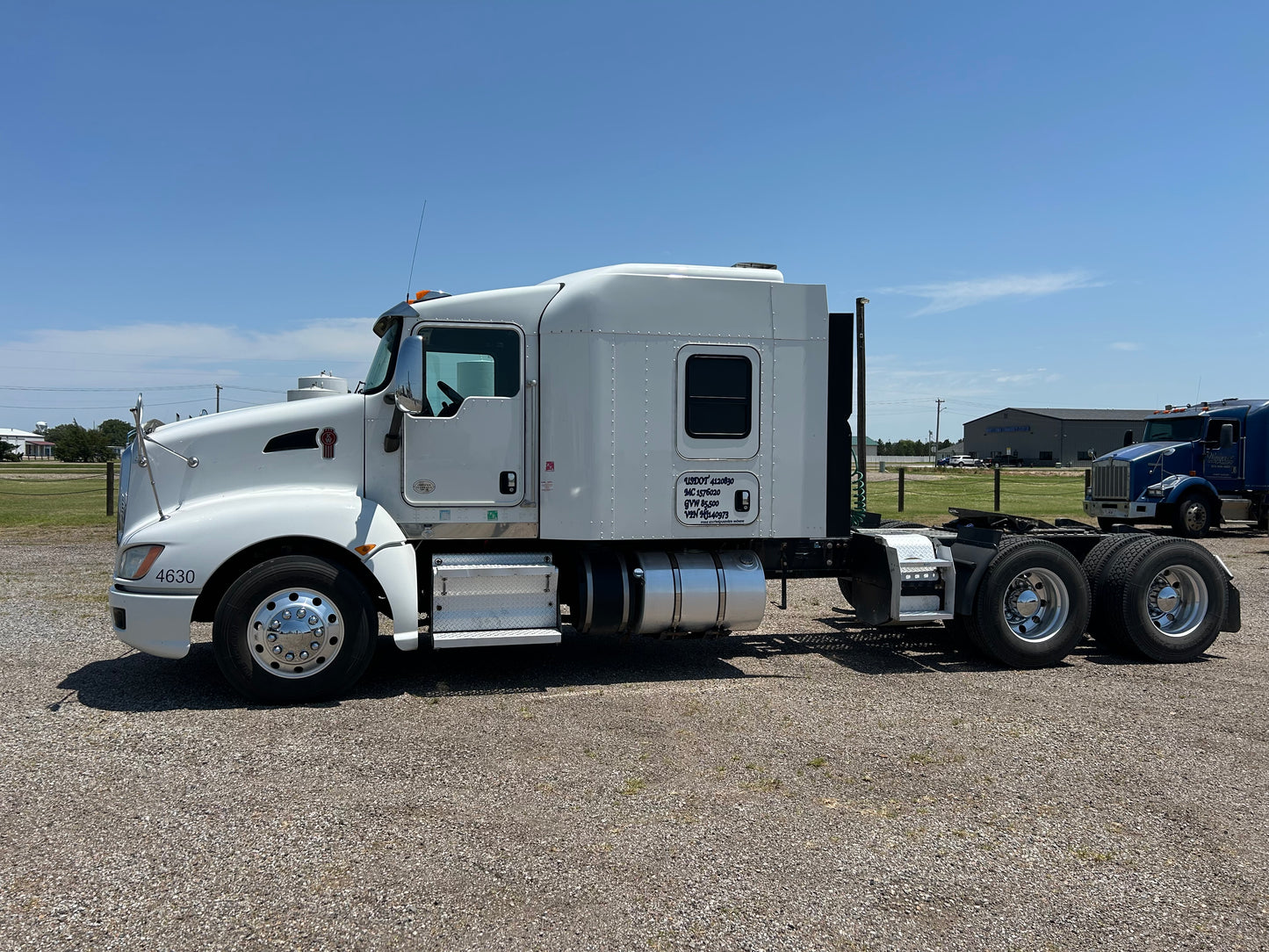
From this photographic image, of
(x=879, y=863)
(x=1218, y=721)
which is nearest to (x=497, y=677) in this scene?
(x=879, y=863)

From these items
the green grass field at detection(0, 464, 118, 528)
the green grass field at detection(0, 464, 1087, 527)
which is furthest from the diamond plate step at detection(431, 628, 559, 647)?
the green grass field at detection(0, 464, 118, 528)

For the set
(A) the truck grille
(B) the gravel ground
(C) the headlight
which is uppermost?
(A) the truck grille

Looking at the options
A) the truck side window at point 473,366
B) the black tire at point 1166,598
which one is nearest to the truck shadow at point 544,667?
the black tire at point 1166,598

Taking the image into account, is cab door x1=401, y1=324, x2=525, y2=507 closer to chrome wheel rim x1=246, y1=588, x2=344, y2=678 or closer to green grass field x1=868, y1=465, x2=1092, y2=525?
chrome wheel rim x1=246, y1=588, x2=344, y2=678

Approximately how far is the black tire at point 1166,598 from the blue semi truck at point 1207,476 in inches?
543

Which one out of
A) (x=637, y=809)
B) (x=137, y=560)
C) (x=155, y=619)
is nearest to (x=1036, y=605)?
(x=637, y=809)

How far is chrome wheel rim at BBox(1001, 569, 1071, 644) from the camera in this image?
7.62m

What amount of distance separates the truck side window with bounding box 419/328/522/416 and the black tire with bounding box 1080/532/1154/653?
5.35 m

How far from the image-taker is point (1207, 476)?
2050 centimetres

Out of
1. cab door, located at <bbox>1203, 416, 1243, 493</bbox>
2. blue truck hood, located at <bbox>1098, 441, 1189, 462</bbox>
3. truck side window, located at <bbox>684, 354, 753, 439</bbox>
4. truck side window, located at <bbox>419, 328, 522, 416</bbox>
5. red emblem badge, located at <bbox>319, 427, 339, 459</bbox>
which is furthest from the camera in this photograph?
blue truck hood, located at <bbox>1098, 441, 1189, 462</bbox>

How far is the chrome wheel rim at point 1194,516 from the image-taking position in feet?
65.6

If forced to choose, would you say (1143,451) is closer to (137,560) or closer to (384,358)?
(384,358)

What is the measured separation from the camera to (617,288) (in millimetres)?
6918

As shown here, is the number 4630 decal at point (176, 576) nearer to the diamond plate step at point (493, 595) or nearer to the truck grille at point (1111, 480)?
the diamond plate step at point (493, 595)
